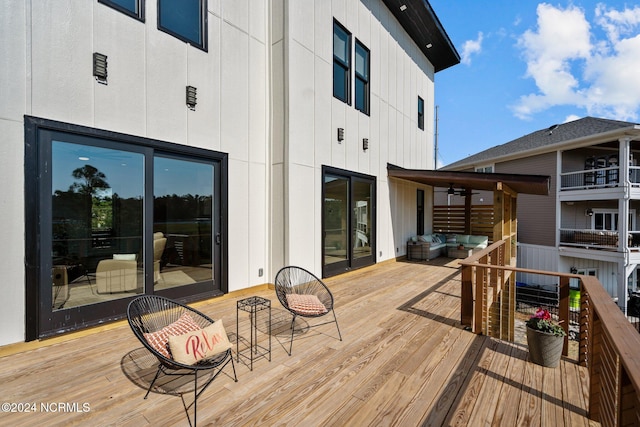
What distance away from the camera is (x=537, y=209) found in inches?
557

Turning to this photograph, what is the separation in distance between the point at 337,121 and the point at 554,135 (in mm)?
14154

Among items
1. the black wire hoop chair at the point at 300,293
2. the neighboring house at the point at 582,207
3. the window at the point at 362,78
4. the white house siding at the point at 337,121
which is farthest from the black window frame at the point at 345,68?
the neighboring house at the point at 582,207

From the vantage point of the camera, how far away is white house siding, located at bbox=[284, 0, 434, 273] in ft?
17.2

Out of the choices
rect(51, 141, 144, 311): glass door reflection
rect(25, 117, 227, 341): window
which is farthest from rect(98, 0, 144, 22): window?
rect(51, 141, 144, 311): glass door reflection

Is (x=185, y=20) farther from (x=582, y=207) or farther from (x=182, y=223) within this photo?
(x=582, y=207)

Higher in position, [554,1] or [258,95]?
[554,1]

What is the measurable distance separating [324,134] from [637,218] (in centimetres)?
1702

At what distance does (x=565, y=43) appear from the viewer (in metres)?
15.0

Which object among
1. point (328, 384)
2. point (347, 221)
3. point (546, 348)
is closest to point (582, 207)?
point (347, 221)

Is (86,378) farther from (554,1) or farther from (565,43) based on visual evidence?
(565,43)

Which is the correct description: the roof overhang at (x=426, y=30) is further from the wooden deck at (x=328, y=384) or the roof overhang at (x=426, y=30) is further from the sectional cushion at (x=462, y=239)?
the wooden deck at (x=328, y=384)

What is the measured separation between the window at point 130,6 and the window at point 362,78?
4.62m

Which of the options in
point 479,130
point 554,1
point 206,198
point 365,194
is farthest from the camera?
point 479,130

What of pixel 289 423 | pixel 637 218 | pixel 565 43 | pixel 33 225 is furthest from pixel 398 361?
pixel 565 43
